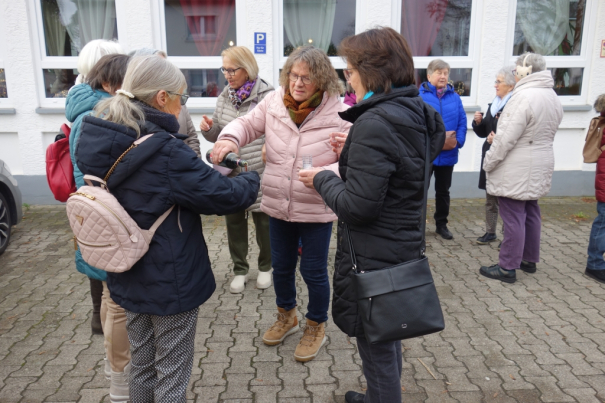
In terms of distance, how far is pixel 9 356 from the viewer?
3.32 m

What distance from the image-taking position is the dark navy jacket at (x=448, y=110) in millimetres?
5637

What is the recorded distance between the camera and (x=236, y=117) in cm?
417

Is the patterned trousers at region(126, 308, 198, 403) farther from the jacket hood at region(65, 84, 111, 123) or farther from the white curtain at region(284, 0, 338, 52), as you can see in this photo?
the white curtain at region(284, 0, 338, 52)

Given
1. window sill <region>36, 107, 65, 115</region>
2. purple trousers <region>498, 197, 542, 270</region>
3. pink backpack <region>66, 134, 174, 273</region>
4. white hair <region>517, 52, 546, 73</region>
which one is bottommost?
purple trousers <region>498, 197, 542, 270</region>

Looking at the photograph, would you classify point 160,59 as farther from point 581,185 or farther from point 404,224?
point 581,185

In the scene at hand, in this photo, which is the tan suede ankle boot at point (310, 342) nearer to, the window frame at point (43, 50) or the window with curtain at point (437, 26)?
the window frame at point (43, 50)

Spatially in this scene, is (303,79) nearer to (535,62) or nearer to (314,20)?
(535,62)

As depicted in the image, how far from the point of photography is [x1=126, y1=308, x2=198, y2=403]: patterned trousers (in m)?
2.24

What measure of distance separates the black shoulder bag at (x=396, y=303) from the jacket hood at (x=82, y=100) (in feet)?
5.82

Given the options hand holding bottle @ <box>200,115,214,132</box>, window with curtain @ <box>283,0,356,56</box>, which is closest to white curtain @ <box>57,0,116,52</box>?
window with curtain @ <box>283,0,356,56</box>

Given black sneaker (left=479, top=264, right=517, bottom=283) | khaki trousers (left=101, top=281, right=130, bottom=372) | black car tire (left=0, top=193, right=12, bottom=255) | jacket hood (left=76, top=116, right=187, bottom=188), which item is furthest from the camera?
black car tire (left=0, top=193, right=12, bottom=255)

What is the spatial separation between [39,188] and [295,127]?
5830 millimetres

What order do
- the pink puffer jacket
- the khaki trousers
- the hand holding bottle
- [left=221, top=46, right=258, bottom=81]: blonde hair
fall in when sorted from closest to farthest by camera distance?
the khaki trousers
the pink puffer jacket
the hand holding bottle
[left=221, top=46, right=258, bottom=81]: blonde hair

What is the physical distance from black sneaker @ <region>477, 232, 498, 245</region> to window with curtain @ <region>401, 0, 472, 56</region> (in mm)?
3388
